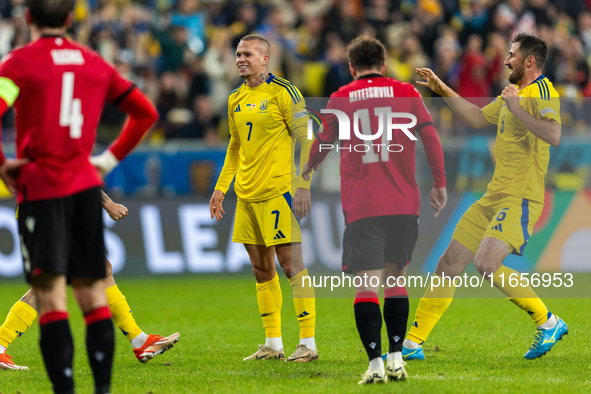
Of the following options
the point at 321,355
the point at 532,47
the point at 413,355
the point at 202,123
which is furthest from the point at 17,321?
the point at 202,123

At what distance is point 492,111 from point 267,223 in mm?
2207

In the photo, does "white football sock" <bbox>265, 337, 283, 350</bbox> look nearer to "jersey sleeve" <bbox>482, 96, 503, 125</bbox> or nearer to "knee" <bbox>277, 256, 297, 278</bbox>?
"knee" <bbox>277, 256, 297, 278</bbox>

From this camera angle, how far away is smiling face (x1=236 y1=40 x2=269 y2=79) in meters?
6.63

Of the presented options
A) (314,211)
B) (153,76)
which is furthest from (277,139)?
(153,76)

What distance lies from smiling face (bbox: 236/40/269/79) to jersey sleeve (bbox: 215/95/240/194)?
38cm

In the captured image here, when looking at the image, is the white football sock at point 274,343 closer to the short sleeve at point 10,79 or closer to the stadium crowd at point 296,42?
the short sleeve at point 10,79

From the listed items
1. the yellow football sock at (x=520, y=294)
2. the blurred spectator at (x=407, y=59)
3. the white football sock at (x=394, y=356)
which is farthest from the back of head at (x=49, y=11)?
the blurred spectator at (x=407, y=59)

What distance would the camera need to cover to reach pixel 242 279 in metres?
12.3

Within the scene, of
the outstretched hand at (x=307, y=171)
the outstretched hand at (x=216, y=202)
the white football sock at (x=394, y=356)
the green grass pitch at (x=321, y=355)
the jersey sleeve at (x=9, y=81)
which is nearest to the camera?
the jersey sleeve at (x=9, y=81)

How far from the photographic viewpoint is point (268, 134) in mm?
→ 6691

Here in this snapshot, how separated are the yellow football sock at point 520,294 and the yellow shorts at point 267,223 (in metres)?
1.77

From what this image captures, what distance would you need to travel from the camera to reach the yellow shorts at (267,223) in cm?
657

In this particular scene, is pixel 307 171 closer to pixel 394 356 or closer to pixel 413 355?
pixel 394 356

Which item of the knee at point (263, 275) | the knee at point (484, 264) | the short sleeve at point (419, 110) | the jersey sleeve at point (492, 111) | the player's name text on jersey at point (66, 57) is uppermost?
the player's name text on jersey at point (66, 57)
